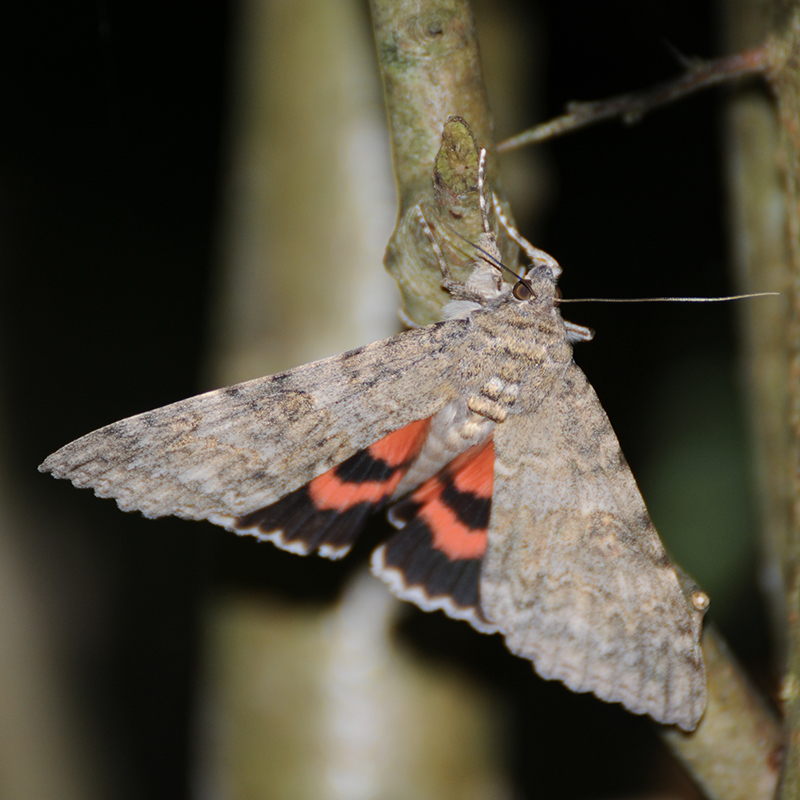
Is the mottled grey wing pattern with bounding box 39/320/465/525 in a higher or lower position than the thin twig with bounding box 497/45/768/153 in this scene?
lower

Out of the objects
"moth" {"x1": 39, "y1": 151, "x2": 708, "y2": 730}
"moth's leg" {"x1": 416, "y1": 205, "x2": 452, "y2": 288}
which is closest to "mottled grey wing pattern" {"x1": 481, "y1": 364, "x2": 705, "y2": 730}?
"moth" {"x1": 39, "y1": 151, "x2": 708, "y2": 730}

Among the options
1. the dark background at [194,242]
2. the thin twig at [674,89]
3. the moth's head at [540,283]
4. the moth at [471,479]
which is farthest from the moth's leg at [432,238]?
the dark background at [194,242]

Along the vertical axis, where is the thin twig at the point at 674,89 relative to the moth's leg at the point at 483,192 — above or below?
above

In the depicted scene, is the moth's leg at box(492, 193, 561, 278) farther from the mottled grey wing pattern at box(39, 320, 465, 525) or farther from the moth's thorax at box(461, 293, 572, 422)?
the mottled grey wing pattern at box(39, 320, 465, 525)

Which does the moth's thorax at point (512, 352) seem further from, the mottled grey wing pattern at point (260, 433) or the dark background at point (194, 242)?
the dark background at point (194, 242)

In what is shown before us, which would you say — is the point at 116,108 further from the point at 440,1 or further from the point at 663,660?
the point at 663,660

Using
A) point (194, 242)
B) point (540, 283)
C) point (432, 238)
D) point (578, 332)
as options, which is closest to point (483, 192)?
point (432, 238)

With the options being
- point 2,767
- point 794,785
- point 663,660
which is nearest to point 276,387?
point 663,660
